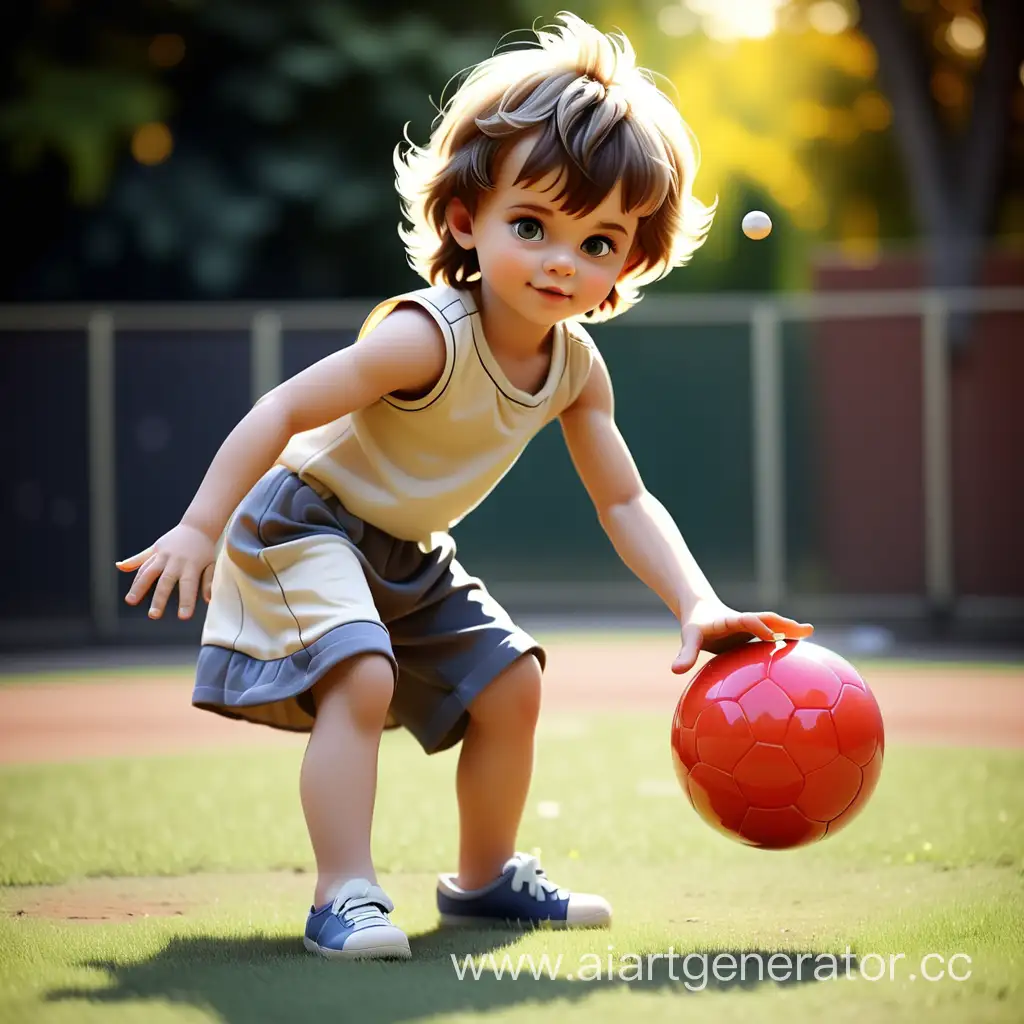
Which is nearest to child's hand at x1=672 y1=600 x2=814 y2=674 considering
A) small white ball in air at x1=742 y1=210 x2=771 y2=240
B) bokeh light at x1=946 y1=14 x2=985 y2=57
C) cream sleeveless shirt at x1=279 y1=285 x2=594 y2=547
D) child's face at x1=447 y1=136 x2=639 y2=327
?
cream sleeveless shirt at x1=279 y1=285 x2=594 y2=547

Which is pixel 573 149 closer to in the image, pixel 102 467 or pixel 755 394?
pixel 102 467

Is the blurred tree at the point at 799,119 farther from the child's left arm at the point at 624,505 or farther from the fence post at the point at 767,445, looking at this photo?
the child's left arm at the point at 624,505

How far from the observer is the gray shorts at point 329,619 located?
3.21 metres

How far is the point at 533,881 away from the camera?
3482mm

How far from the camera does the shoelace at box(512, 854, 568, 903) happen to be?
3.46 m

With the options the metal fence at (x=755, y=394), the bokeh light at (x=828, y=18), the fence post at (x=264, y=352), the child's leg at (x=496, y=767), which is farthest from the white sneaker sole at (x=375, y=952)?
the bokeh light at (x=828, y=18)

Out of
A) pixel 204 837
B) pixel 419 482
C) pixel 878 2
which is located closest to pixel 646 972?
pixel 419 482

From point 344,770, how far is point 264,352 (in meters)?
7.90

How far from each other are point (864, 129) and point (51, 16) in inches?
420

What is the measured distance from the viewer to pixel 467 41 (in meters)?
16.6

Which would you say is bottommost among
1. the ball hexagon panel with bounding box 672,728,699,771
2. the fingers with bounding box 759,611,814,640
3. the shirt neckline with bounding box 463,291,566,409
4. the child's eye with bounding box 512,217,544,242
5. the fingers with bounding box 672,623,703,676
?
the ball hexagon panel with bounding box 672,728,699,771

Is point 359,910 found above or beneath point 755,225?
beneath

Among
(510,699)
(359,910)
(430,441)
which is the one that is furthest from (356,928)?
(430,441)

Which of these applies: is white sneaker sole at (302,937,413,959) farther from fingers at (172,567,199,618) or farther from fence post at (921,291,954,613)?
fence post at (921,291,954,613)
